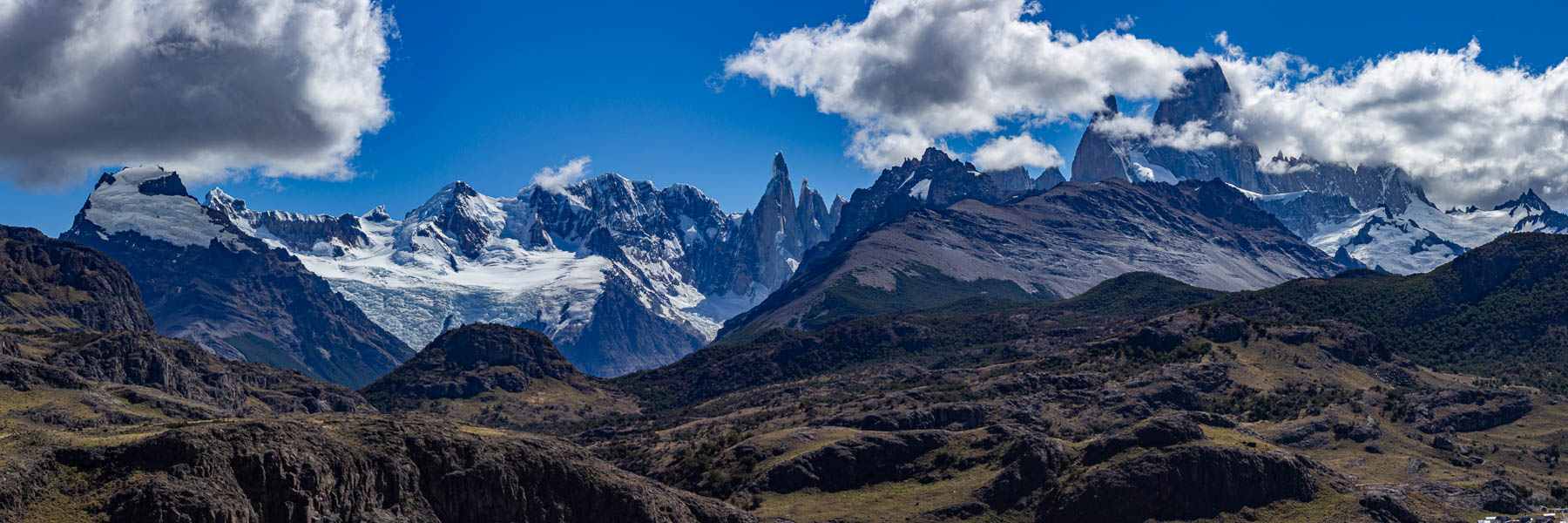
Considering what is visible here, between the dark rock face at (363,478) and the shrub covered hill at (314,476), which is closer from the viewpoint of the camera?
the shrub covered hill at (314,476)

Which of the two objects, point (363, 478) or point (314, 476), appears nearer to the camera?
point (314, 476)

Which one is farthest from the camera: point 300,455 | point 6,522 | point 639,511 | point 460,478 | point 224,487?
point 639,511

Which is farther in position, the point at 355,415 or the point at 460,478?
the point at 355,415

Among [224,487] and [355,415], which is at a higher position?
[355,415]

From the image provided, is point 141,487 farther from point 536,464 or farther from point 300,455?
point 536,464

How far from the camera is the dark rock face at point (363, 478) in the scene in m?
138

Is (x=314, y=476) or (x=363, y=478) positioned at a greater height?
(x=363, y=478)

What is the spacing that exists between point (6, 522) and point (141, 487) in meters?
11.7

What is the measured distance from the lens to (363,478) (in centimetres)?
15625

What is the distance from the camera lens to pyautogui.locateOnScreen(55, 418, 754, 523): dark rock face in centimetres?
13762

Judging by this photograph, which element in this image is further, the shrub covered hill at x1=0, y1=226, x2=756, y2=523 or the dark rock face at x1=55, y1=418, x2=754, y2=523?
the dark rock face at x1=55, y1=418, x2=754, y2=523

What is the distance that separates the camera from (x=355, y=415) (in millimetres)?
186500

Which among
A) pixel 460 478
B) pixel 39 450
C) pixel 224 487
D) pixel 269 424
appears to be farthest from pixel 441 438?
pixel 39 450

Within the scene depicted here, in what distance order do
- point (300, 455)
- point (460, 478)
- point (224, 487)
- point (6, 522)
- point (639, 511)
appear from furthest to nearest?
point (639, 511), point (460, 478), point (300, 455), point (224, 487), point (6, 522)
